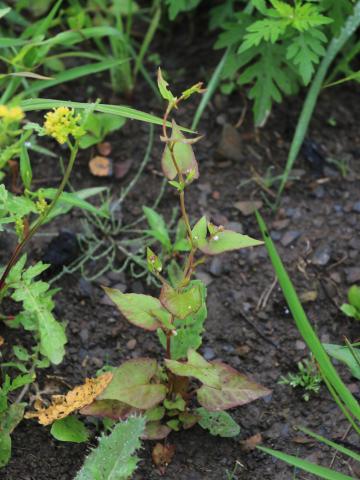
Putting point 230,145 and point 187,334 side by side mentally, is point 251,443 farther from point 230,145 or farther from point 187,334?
point 230,145

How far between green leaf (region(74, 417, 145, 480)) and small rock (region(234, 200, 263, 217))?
101 centimetres

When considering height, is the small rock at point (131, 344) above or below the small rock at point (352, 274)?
above

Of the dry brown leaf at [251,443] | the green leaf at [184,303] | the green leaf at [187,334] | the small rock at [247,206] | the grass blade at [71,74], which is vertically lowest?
the dry brown leaf at [251,443]

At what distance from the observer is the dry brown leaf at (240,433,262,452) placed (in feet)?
6.12

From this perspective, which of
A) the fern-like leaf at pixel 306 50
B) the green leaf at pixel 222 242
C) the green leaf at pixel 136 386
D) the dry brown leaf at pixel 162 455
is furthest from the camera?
the fern-like leaf at pixel 306 50

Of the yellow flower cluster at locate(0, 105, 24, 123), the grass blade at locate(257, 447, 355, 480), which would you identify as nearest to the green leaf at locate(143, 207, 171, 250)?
the grass blade at locate(257, 447, 355, 480)

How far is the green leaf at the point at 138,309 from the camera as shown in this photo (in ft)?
5.50

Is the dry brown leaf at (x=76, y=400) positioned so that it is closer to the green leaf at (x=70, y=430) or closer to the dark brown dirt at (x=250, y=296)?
the green leaf at (x=70, y=430)

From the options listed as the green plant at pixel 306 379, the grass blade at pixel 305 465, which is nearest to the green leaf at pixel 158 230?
the green plant at pixel 306 379

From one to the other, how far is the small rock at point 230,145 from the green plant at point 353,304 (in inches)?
26.4

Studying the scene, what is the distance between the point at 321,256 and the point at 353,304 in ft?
0.74

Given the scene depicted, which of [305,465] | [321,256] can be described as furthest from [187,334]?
[321,256]

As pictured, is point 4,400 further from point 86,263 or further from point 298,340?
point 298,340

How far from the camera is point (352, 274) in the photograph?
7.36 feet
